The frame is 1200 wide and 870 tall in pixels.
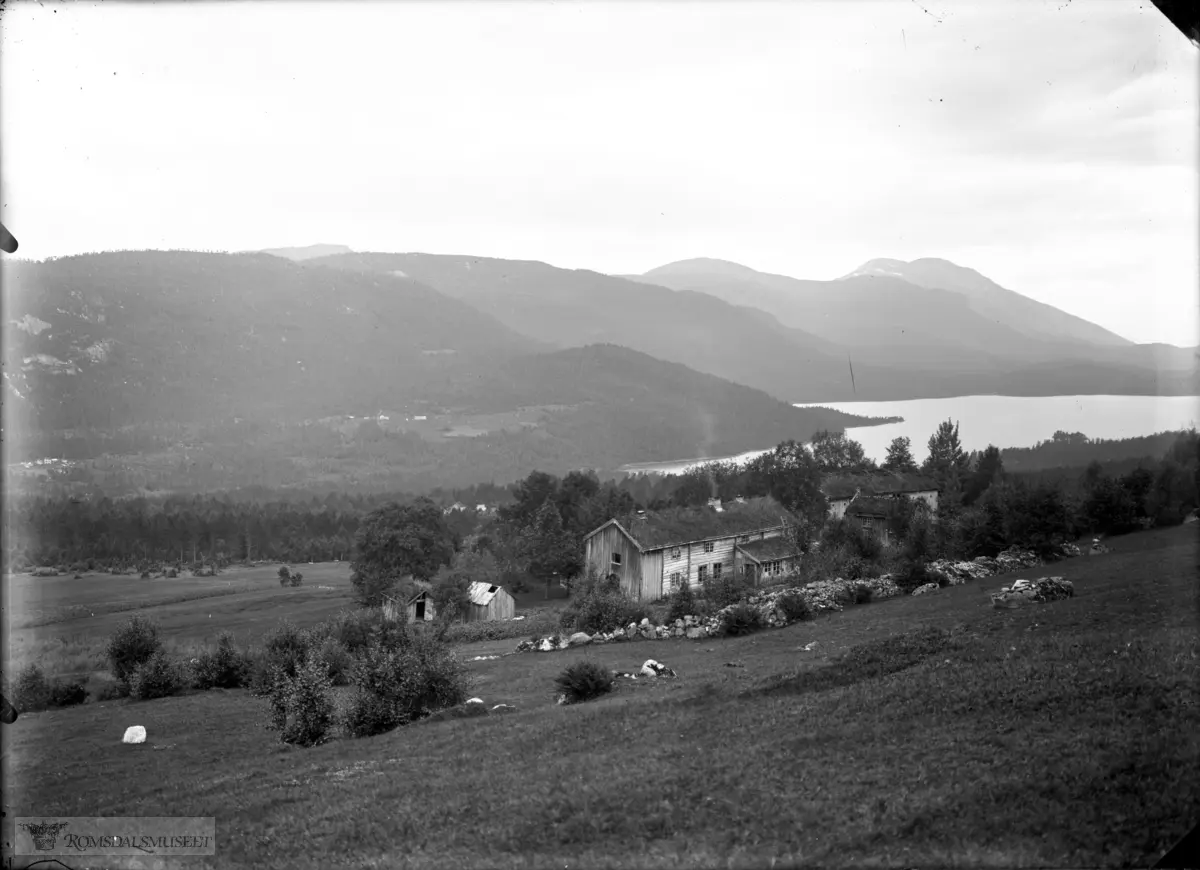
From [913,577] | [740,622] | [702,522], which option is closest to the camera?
[740,622]

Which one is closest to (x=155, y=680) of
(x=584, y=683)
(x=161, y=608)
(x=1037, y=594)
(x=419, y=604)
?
(x=584, y=683)

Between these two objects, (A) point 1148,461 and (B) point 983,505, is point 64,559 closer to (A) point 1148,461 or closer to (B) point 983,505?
(B) point 983,505

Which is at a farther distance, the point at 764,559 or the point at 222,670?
the point at 764,559

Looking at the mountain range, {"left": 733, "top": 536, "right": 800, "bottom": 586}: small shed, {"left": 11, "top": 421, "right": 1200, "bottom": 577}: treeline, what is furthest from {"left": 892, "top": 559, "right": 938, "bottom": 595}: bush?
the mountain range

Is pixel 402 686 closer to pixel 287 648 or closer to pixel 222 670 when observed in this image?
pixel 287 648

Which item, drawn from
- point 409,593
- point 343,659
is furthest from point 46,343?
point 343,659
